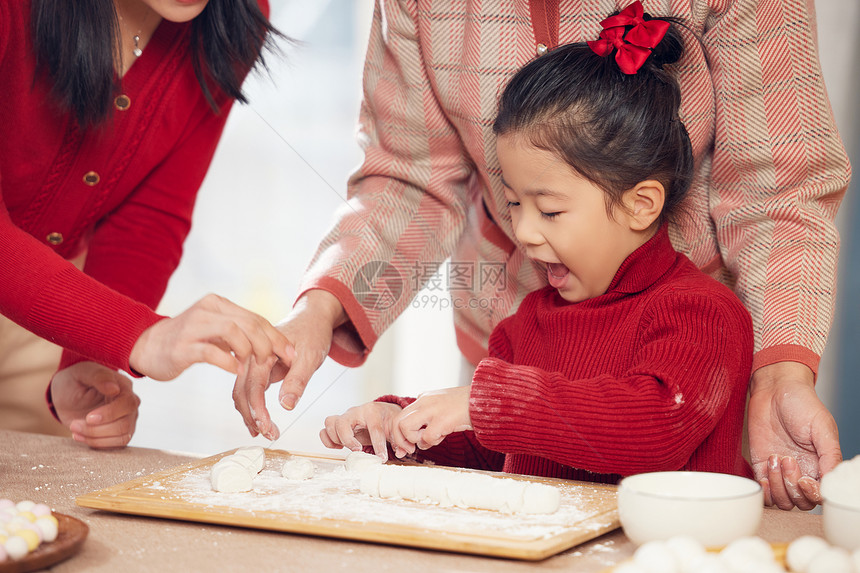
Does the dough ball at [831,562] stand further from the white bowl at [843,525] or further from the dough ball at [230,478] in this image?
the dough ball at [230,478]

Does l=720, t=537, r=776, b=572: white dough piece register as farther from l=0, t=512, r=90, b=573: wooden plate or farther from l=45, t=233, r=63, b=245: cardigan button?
l=45, t=233, r=63, b=245: cardigan button

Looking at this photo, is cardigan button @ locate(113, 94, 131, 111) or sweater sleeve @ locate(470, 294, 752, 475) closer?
sweater sleeve @ locate(470, 294, 752, 475)

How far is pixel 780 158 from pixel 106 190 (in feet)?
3.27

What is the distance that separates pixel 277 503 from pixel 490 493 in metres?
0.21

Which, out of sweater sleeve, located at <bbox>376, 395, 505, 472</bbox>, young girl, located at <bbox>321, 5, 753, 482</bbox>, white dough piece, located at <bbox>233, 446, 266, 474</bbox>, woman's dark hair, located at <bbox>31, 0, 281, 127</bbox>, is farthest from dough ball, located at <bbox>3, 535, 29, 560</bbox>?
woman's dark hair, located at <bbox>31, 0, 281, 127</bbox>

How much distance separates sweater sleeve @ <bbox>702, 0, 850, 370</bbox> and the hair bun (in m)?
0.05

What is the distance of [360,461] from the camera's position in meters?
0.98

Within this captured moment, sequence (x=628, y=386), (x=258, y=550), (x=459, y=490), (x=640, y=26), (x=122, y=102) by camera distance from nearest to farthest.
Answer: (x=258, y=550) < (x=459, y=490) < (x=628, y=386) < (x=640, y=26) < (x=122, y=102)

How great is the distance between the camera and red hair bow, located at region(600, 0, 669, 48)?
105 centimetres

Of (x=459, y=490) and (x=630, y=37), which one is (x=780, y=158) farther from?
(x=459, y=490)

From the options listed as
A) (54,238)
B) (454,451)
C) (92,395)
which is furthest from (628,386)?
(54,238)

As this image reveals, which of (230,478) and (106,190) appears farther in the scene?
(106,190)

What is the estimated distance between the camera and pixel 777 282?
3.54ft

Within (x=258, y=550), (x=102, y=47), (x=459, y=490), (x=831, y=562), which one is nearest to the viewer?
(x=831, y=562)
